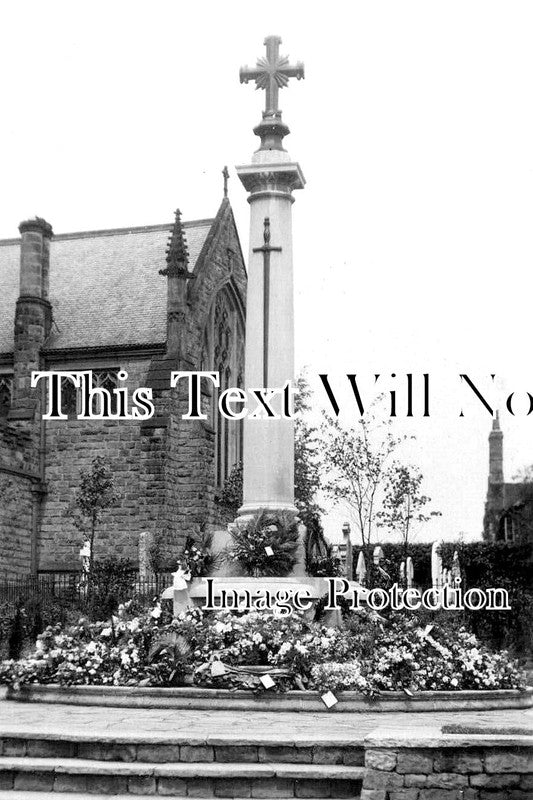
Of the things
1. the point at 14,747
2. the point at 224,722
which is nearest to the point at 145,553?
the point at 224,722

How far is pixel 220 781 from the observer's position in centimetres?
862

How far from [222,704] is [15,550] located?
23769 mm

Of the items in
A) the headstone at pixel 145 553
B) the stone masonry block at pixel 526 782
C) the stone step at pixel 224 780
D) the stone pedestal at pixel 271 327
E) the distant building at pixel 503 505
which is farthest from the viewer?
the distant building at pixel 503 505

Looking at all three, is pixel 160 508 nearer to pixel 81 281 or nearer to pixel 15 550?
pixel 15 550

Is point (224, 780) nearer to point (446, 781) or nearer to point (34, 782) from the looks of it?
point (34, 782)

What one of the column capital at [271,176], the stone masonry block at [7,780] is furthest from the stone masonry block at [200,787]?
the column capital at [271,176]

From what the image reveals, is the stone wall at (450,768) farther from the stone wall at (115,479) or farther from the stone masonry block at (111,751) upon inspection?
the stone wall at (115,479)

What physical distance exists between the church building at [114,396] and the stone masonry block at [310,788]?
25.0 m

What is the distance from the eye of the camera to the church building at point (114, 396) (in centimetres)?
3466

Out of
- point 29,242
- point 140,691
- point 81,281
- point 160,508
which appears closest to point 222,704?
point 140,691

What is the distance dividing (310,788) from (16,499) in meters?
27.3

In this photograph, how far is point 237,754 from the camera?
29.3 ft

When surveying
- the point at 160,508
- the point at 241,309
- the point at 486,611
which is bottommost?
the point at 486,611

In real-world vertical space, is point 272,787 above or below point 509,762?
below
